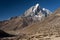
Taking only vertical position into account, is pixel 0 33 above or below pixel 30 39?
above

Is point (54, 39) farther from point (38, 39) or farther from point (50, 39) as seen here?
point (38, 39)

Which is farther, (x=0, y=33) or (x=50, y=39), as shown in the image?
(x=0, y=33)

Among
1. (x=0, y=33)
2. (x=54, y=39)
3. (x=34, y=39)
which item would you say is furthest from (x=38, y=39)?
(x=0, y=33)

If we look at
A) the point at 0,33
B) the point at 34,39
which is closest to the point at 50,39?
the point at 34,39

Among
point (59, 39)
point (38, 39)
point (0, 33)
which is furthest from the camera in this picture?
point (0, 33)

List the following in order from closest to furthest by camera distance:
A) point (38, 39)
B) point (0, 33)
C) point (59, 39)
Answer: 1. point (59, 39)
2. point (38, 39)
3. point (0, 33)

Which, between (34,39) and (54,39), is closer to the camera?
(54,39)

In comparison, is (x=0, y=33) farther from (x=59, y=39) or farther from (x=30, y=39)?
(x=59, y=39)

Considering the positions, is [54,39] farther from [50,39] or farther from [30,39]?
[30,39]
